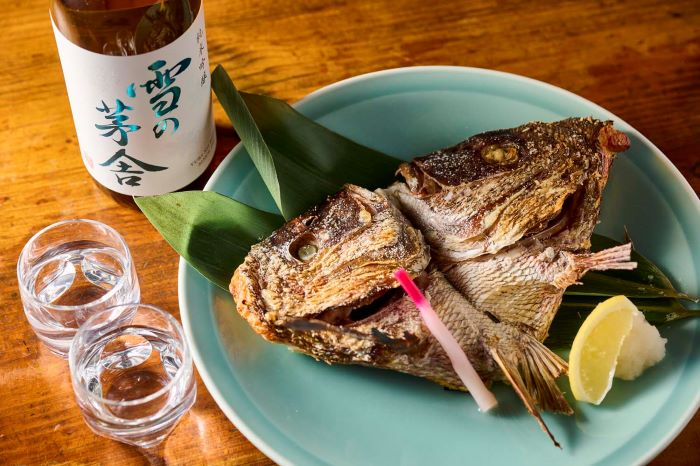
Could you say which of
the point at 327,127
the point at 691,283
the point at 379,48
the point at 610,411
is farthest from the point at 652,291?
the point at 379,48

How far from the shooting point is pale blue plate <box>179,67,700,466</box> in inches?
62.0

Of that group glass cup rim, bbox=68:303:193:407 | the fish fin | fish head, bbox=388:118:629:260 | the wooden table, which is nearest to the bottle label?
the wooden table

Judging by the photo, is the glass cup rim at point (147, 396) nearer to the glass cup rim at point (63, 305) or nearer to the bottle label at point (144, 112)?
the glass cup rim at point (63, 305)

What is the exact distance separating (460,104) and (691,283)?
62cm

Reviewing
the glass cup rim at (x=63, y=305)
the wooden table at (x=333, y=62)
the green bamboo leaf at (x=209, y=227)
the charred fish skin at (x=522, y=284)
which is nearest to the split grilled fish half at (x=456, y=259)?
the charred fish skin at (x=522, y=284)

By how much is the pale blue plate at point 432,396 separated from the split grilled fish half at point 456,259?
61mm

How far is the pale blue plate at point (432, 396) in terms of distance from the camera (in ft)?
5.16

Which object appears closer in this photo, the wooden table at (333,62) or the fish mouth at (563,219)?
the fish mouth at (563,219)

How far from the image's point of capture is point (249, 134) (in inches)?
71.7

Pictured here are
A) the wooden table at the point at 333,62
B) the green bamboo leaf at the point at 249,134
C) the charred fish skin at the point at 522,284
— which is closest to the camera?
the charred fish skin at the point at 522,284

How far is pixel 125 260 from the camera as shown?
1.81 meters

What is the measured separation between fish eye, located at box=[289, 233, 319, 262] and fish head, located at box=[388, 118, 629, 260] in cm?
20

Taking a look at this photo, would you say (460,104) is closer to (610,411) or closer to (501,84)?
(501,84)

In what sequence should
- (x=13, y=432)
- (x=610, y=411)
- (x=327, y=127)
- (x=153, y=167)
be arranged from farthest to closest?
(x=327, y=127) → (x=153, y=167) → (x=13, y=432) → (x=610, y=411)
